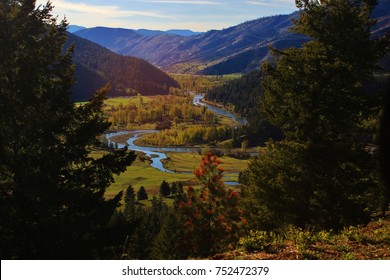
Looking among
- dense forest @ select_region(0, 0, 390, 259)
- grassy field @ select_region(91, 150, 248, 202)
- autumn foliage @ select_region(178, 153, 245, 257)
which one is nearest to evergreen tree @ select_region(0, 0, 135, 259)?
dense forest @ select_region(0, 0, 390, 259)

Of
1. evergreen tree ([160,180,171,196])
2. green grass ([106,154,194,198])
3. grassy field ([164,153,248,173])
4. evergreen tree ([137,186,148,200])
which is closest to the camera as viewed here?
evergreen tree ([137,186,148,200])

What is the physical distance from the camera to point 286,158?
58.5ft

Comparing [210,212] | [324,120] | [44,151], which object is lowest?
[210,212]

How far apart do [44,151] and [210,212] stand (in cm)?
1455

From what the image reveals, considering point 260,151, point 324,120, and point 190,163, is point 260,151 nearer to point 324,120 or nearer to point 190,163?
point 324,120

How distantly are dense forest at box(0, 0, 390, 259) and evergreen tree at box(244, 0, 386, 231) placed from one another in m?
0.05

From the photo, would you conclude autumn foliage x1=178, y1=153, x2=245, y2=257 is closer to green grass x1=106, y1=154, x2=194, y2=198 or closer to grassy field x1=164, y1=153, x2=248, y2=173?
green grass x1=106, y1=154, x2=194, y2=198

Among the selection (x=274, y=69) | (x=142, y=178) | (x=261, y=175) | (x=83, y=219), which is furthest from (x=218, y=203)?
(x=142, y=178)

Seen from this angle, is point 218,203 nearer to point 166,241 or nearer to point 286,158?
point 286,158

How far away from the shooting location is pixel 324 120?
16922mm

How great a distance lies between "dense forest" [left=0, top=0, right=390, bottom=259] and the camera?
12.7m

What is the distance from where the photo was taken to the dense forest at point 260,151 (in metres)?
12.7

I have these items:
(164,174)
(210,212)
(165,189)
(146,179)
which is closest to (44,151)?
(210,212)
